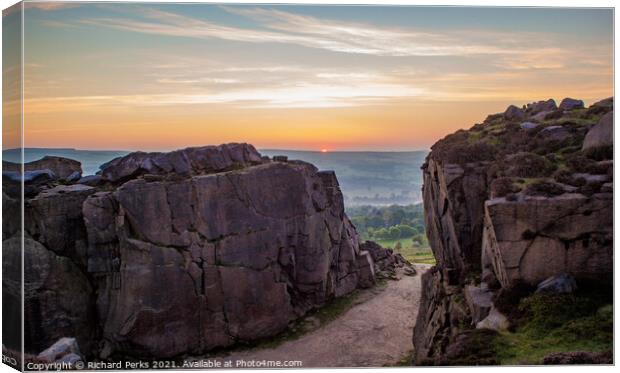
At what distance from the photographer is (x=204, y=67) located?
80.7ft

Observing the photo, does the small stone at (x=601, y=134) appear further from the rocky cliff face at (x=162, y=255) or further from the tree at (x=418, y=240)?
the tree at (x=418, y=240)

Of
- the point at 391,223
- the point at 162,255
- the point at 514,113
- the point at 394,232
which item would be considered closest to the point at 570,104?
the point at 514,113

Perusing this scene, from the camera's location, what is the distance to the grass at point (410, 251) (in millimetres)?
58091

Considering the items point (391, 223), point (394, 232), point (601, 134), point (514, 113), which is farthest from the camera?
point (394, 232)

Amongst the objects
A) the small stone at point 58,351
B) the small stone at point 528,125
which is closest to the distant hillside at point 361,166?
the small stone at point 528,125

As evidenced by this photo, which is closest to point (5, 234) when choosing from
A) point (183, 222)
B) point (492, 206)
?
point (183, 222)

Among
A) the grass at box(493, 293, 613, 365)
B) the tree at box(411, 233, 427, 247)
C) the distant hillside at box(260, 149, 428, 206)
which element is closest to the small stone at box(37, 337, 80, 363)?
the distant hillside at box(260, 149, 428, 206)

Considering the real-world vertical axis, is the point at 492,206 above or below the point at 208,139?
below

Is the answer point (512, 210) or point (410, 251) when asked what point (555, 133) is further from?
point (410, 251)

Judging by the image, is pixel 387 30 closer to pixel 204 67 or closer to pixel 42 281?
pixel 204 67

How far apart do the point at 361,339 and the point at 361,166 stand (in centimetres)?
846

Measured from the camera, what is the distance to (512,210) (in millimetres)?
22312

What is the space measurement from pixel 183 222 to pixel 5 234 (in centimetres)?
1124

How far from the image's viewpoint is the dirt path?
2777cm
